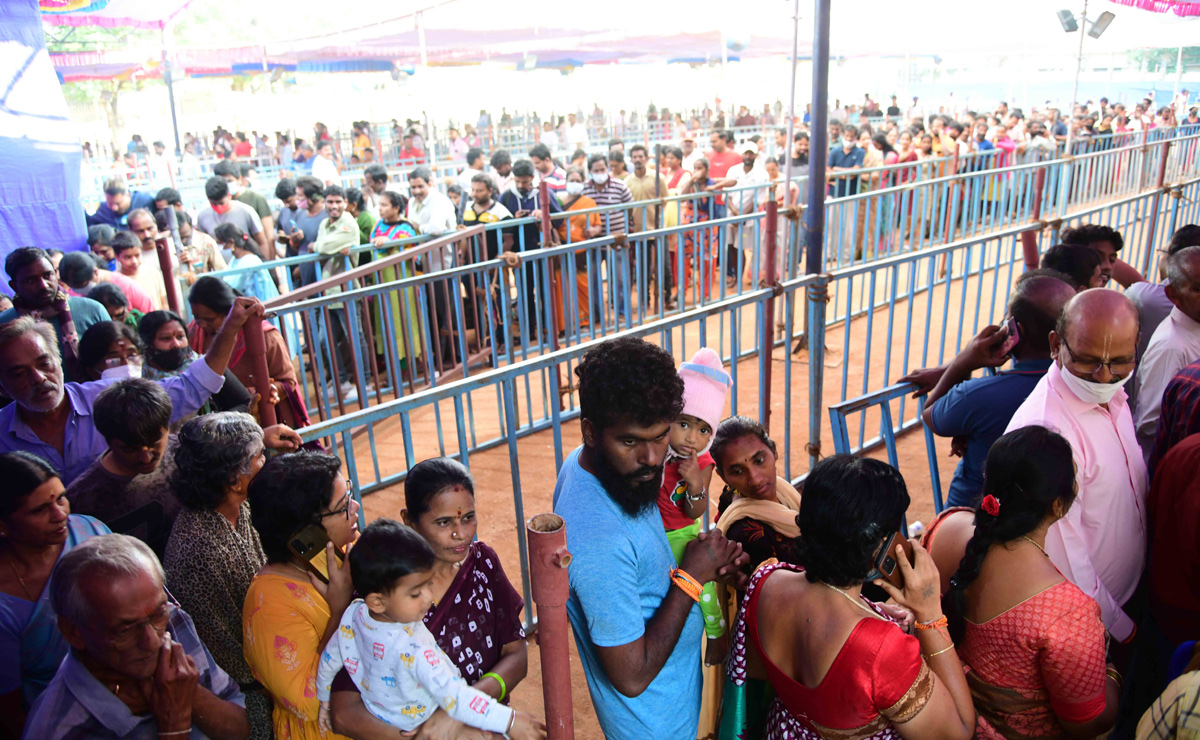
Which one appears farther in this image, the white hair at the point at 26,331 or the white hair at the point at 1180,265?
the white hair at the point at 1180,265

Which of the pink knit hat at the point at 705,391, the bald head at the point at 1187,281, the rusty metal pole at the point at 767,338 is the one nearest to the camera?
the pink knit hat at the point at 705,391

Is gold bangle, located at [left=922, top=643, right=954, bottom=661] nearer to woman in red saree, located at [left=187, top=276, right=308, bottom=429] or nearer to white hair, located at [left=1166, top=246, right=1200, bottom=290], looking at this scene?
white hair, located at [left=1166, top=246, right=1200, bottom=290]

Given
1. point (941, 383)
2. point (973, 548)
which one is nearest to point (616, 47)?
point (941, 383)

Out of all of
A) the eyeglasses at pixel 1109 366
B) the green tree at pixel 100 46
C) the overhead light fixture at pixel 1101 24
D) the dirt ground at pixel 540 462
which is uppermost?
the green tree at pixel 100 46

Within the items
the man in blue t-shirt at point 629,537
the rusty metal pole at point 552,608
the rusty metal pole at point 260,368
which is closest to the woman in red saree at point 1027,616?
the man in blue t-shirt at point 629,537

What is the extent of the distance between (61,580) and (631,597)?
140cm

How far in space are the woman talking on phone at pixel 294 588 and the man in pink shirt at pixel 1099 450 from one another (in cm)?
222

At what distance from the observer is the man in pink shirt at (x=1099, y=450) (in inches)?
98.4

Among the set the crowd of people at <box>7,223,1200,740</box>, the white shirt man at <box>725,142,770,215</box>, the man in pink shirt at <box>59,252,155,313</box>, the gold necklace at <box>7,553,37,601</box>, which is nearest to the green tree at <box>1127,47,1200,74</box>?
the white shirt man at <box>725,142,770,215</box>

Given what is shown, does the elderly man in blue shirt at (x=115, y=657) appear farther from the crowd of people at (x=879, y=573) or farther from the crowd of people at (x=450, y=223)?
the crowd of people at (x=450, y=223)

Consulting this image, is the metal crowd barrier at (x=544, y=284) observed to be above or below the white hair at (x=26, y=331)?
below

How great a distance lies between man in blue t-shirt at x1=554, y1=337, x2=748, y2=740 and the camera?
1874 mm

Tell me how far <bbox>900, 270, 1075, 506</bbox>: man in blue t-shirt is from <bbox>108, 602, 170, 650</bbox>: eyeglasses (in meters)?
2.75

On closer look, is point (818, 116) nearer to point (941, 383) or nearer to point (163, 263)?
point (941, 383)
